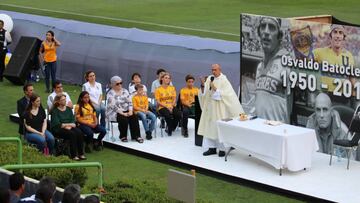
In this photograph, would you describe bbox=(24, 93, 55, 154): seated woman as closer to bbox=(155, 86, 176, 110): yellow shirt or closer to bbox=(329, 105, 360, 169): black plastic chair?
bbox=(155, 86, 176, 110): yellow shirt

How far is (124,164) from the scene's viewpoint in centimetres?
1694

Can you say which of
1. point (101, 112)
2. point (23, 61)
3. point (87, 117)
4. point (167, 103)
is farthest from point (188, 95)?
point (23, 61)

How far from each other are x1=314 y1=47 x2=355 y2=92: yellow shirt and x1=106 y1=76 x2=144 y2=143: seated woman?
406 cm

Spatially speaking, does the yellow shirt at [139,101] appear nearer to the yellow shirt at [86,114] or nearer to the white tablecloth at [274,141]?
the yellow shirt at [86,114]

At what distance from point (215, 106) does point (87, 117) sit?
2602 millimetres

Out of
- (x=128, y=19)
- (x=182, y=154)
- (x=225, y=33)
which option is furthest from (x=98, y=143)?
(x=128, y=19)

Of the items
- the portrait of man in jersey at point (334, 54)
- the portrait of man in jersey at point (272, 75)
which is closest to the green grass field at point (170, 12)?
the portrait of man in jersey at point (272, 75)

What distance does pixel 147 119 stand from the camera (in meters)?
18.4

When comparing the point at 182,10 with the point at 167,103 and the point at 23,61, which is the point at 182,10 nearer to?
the point at 23,61

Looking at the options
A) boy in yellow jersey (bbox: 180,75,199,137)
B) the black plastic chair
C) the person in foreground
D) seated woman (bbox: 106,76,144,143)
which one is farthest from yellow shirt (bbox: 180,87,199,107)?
the person in foreground

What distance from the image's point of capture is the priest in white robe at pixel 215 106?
1709cm

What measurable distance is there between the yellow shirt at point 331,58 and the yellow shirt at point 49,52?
9.08 m

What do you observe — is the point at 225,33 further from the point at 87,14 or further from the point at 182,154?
the point at 182,154

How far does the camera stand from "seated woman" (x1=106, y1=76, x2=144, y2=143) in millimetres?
18062
